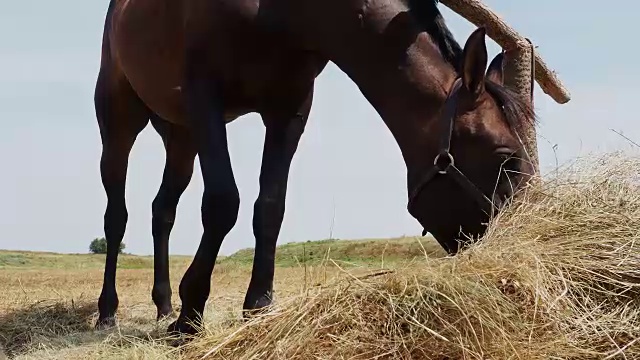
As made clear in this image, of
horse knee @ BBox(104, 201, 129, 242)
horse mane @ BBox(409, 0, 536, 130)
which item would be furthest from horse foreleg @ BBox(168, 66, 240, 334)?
horse knee @ BBox(104, 201, 129, 242)

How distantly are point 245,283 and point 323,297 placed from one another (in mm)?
5837

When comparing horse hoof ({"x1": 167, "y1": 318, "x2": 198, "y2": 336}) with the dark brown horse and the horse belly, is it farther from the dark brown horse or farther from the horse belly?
the horse belly

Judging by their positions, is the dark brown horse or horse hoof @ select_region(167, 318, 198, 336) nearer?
the dark brown horse

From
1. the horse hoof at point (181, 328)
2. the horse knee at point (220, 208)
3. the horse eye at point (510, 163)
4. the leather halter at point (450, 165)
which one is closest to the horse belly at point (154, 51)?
the horse knee at point (220, 208)

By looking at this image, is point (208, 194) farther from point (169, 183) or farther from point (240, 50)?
point (169, 183)

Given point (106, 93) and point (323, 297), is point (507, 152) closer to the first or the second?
point (323, 297)

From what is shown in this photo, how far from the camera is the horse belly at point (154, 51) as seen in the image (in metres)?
4.60

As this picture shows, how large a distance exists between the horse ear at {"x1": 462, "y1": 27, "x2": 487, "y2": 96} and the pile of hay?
0.82m

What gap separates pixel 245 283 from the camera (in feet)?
27.7

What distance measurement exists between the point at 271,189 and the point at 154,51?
1.18 metres

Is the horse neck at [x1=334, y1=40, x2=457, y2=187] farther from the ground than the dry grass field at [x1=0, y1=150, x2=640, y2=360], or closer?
farther from the ground

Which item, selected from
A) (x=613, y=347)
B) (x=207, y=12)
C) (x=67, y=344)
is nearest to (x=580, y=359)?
(x=613, y=347)

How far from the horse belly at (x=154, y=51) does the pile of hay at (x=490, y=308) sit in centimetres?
216

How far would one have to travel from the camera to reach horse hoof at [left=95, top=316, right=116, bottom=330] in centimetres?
544
